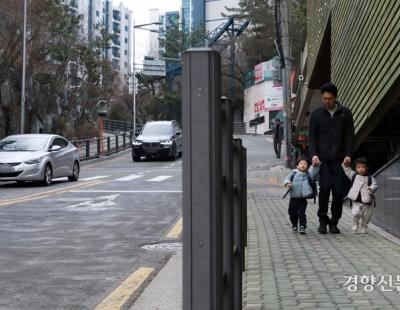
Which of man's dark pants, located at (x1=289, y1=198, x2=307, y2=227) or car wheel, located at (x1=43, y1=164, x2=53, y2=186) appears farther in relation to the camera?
car wheel, located at (x1=43, y1=164, x2=53, y2=186)

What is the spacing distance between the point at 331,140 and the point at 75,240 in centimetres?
347

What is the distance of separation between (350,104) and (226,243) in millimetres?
8450

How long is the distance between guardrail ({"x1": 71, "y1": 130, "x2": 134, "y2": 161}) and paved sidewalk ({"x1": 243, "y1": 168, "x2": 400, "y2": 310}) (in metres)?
22.8

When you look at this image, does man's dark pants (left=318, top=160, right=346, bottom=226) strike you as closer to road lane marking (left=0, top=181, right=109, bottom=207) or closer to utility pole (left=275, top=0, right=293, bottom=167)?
road lane marking (left=0, top=181, right=109, bottom=207)

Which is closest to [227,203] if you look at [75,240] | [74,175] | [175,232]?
[75,240]

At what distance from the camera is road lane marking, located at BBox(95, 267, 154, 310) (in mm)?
5043

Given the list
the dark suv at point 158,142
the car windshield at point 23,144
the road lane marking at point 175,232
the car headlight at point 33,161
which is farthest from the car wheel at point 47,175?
the dark suv at point 158,142

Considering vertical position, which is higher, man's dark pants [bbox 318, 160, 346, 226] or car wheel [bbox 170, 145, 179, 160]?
man's dark pants [bbox 318, 160, 346, 226]

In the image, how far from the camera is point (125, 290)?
5.52 m

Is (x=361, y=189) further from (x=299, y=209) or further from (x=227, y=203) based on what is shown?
(x=227, y=203)

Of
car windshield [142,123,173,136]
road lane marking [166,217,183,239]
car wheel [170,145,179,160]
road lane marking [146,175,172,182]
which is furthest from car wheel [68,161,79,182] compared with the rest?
car windshield [142,123,173,136]

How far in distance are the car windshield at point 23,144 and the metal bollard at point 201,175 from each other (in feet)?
50.2

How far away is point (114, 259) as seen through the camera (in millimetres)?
6980

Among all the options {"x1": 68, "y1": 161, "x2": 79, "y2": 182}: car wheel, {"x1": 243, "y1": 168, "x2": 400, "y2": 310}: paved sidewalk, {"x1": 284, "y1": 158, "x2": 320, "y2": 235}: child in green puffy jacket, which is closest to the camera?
{"x1": 243, "y1": 168, "x2": 400, "y2": 310}: paved sidewalk
